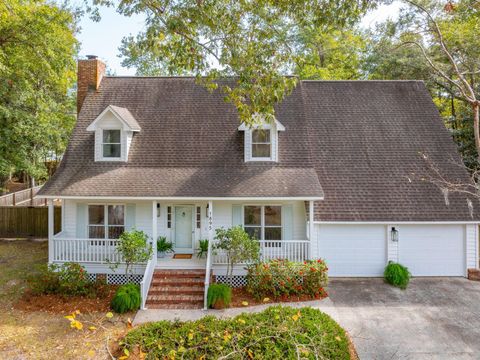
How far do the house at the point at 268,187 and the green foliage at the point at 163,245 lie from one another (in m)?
0.32

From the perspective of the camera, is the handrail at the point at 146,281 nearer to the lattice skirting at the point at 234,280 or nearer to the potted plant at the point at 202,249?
the potted plant at the point at 202,249

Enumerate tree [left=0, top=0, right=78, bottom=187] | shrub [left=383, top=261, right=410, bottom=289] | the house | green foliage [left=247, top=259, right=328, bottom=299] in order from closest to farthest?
1. green foliage [left=247, top=259, right=328, bottom=299]
2. shrub [left=383, top=261, right=410, bottom=289]
3. the house
4. tree [left=0, top=0, right=78, bottom=187]

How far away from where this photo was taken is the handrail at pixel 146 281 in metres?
11.3

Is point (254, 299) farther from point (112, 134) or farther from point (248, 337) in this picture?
point (112, 134)

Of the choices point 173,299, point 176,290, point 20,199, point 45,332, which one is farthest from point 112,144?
point 20,199

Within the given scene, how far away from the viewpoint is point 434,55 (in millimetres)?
21031

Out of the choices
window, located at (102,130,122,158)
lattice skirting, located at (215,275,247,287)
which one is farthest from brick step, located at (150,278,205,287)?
window, located at (102,130,122,158)

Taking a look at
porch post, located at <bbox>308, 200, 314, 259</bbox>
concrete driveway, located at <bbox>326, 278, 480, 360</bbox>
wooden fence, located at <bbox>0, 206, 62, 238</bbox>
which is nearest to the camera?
concrete driveway, located at <bbox>326, 278, 480, 360</bbox>

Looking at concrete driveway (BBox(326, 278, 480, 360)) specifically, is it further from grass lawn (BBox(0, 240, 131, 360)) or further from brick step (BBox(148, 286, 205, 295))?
grass lawn (BBox(0, 240, 131, 360))

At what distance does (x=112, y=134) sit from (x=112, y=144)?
0.43 meters

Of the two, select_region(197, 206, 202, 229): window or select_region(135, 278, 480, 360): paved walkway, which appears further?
select_region(197, 206, 202, 229): window

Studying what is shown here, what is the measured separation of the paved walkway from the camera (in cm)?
882

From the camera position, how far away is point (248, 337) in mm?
7074

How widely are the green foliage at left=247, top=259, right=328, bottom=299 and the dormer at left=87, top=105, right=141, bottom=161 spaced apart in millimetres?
7238
